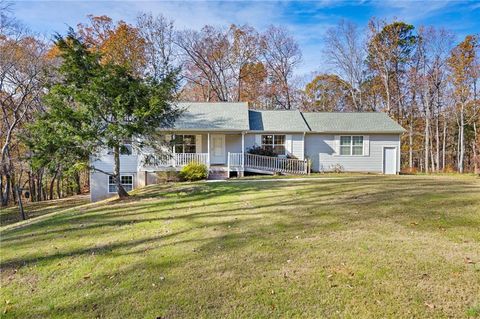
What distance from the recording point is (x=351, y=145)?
65.7 ft

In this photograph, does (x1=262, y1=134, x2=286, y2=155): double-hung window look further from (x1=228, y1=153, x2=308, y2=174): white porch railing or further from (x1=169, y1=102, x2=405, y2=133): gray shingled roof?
(x1=228, y1=153, x2=308, y2=174): white porch railing

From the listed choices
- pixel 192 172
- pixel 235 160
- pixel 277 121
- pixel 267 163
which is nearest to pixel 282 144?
pixel 277 121

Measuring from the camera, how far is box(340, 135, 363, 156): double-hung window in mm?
20000

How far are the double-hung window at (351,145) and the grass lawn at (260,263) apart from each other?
1207cm

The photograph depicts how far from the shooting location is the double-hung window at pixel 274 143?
19656 millimetres

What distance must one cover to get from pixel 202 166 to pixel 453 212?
39.8 feet

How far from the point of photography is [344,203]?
7750 mm

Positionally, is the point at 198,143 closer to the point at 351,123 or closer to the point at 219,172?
the point at 219,172

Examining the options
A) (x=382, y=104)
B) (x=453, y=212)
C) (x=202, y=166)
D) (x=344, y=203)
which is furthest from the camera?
(x=382, y=104)

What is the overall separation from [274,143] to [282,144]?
517 mm

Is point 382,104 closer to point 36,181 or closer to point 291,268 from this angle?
point 291,268

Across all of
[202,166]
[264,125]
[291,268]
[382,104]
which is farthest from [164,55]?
[291,268]

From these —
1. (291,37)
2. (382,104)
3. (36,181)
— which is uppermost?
(291,37)

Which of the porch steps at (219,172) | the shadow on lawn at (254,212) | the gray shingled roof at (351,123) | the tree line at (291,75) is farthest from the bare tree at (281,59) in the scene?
the shadow on lawn at (254,212)
